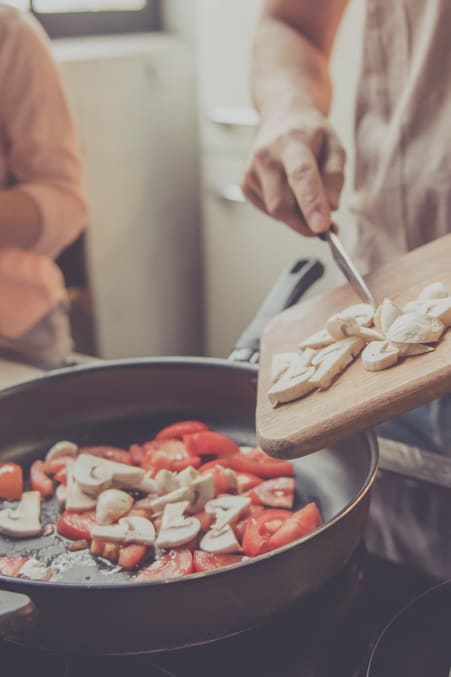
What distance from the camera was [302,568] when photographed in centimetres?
65

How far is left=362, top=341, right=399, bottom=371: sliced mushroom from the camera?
0.71m

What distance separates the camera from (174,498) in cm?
82

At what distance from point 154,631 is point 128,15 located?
2573 mm

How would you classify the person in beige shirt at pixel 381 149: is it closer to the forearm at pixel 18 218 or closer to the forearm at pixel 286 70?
the forearm at pixel 286 70

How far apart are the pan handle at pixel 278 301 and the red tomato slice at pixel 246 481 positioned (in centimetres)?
14

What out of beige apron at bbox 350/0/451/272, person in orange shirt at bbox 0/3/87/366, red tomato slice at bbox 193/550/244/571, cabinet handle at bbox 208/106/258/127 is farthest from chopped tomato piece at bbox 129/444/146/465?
cabinet handle at bbox 208/106/258/127

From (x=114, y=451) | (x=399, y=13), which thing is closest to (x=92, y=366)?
(x=114, y=451)

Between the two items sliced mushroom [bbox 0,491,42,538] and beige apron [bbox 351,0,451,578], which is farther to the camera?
beige apron [bbox 351,0,451,578]

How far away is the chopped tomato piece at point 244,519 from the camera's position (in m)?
0.81

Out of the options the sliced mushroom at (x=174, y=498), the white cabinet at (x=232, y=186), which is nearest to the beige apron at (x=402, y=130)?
the sliced mushroom at (x=174, y=498)

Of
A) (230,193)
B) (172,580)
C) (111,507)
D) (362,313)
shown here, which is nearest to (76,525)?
(111,507)

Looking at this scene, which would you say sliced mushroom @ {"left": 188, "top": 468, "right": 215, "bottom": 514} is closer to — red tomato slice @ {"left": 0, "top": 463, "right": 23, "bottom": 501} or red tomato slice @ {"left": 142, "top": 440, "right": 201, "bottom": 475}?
red tomato slice @ {"left": 142, "top": 440, "right": 201, "bottom": 475}

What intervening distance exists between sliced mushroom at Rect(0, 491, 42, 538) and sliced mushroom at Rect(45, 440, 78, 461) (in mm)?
89

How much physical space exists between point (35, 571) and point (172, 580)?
195 millimetres
